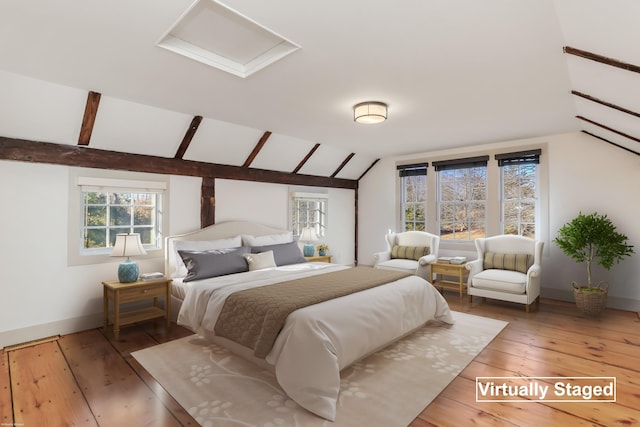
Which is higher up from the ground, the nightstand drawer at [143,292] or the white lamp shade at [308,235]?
the white lamp shade at [308,235]

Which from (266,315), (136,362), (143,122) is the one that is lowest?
(136,362)

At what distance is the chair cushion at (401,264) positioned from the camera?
514 cm

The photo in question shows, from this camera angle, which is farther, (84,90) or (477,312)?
(477,312)

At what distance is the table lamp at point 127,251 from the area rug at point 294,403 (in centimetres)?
86

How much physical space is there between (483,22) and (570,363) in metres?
2.83

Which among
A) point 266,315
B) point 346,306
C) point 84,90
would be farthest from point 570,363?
point 84,90

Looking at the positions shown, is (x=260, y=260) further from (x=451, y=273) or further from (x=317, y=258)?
(x=451, y=273)

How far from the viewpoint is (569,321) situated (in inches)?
151

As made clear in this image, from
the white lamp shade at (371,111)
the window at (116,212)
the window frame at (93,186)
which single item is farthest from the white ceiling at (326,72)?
the window at (116,212)

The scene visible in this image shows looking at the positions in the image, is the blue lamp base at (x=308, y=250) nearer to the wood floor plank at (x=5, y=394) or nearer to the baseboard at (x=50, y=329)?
the baseboard at (x=50, y=329)

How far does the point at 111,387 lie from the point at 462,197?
549cm

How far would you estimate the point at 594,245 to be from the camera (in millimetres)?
4191

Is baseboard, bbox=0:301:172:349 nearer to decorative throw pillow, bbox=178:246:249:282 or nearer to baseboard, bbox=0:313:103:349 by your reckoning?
baseboard, bbox=0:313:103:349

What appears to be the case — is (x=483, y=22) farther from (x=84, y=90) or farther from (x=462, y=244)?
(x=462, y=244)
